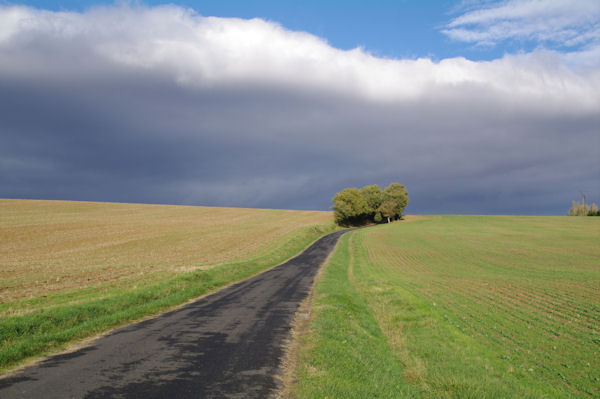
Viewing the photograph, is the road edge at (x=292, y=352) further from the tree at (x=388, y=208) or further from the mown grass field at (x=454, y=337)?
the tree at (x=388, y=208)

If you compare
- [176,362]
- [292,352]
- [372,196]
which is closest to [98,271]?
[176,362]

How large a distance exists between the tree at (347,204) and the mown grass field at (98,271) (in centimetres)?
3682

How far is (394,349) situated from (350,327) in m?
1.69

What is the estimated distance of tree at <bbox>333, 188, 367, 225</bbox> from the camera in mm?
97438

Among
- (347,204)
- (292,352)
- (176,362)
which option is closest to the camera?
(176,362)

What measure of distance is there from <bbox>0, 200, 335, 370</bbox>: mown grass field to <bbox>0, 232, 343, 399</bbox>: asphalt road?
1.58 meters

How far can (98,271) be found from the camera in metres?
24.8

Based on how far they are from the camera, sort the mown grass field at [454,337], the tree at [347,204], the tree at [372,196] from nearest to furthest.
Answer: the mown grass field at [454,337]
the tree at [347,204]
the tree at [372,196]

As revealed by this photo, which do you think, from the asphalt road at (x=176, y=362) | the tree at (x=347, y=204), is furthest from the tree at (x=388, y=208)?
the asphalt road at (x=176, y=362)

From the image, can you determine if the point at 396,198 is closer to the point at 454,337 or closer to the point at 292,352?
the point at 454,337

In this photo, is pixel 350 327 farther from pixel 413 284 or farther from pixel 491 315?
pixel 413 284

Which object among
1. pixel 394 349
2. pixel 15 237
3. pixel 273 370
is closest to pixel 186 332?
pixel 273 370

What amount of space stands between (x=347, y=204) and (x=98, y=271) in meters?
78.7

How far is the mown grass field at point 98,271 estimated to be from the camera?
11.5 m
